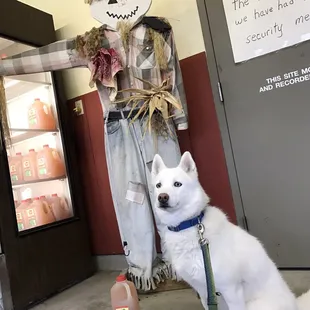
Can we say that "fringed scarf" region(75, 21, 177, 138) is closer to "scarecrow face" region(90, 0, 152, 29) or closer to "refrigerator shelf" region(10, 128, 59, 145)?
"scarecrow face" region(90, 0, 152, 29)

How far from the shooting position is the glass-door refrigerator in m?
2.53

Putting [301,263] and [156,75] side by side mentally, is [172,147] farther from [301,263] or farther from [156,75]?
[301,263]

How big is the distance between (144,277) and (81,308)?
0.43 metres

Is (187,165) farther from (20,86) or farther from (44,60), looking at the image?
(20,86)

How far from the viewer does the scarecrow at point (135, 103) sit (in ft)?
7.66

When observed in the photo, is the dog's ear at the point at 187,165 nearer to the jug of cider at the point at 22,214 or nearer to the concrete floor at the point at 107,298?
the concrete floor at the point at 107,298

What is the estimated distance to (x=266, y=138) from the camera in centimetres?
230

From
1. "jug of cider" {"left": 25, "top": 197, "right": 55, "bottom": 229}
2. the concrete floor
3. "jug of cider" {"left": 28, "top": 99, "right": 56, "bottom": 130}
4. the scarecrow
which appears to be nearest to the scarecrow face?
the scarecrow

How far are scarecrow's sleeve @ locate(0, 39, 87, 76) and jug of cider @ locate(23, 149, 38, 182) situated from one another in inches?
32.5

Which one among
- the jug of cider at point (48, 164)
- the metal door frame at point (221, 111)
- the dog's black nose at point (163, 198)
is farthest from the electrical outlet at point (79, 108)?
the dog's black nose at point (163, 198)

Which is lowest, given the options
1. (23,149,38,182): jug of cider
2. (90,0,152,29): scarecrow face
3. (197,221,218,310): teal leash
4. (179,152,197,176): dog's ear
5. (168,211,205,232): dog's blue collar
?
(197,221,218,310): teal leash

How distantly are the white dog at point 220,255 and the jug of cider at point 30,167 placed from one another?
1.71 m

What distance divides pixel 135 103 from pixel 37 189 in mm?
1434

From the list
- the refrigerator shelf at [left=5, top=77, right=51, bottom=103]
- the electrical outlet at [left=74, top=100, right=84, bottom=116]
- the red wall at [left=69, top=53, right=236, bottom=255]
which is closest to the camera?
the red wall at [left=69, top=53, right=236, bottom=255]
